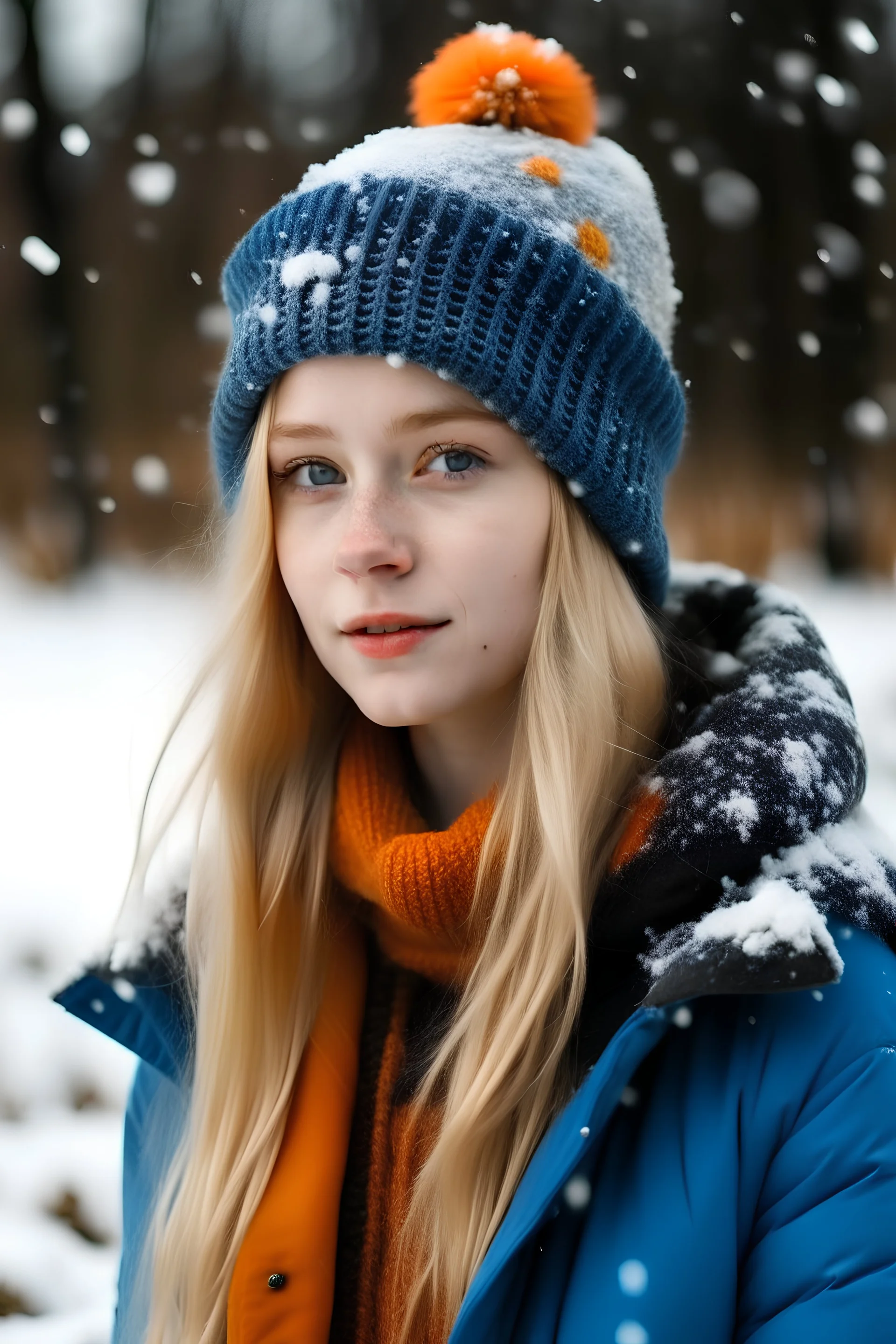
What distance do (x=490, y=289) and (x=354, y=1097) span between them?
784mm

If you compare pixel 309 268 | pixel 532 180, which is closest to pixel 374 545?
pixel 309 268

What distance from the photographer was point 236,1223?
997 millimetres

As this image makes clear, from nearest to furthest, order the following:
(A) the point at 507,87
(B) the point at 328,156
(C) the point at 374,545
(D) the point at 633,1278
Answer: (D) the point at 633,1278 < (C) the point at 374,545 < (A) the point at 507,87 < (B) the point at 328,156

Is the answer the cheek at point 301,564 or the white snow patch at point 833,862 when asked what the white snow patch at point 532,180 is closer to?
the cheek at point 301,564

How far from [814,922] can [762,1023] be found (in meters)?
0.11

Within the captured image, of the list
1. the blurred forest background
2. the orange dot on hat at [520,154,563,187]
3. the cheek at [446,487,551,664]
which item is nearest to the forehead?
the cheek at [446,487,551,664]

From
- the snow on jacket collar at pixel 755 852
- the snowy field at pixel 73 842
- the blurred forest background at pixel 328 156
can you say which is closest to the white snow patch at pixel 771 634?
the snow on jacket collar at pixel 755 852

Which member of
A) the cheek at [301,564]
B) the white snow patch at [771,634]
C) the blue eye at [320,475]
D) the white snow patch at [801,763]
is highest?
the blue eye at [320,475]

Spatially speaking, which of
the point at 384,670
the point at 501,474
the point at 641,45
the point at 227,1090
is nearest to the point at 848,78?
the point at 641,45

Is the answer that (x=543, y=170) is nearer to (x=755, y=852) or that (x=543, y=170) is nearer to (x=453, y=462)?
(x=453, y=462)

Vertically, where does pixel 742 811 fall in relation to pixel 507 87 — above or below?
below

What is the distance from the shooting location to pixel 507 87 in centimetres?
98

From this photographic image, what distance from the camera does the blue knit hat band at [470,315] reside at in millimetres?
876

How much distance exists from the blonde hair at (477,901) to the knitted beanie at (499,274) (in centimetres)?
6
